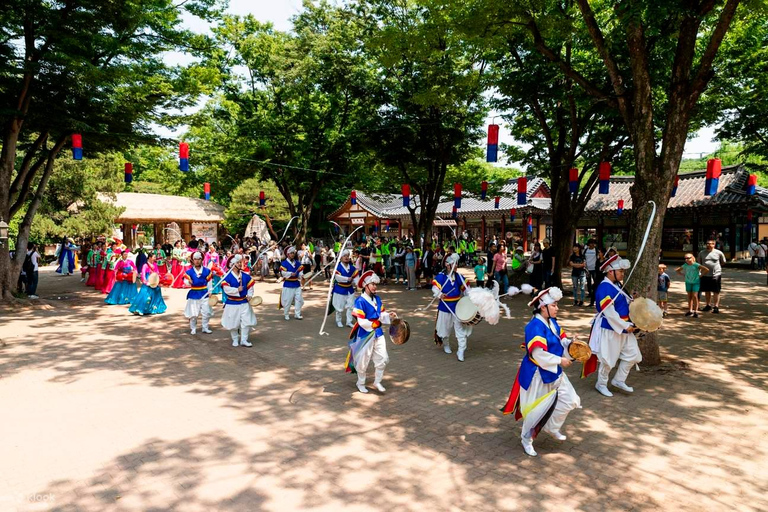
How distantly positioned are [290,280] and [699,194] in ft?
81.7

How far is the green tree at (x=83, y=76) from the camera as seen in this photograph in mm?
12008

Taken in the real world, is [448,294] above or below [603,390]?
above

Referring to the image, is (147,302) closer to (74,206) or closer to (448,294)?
(448,294)

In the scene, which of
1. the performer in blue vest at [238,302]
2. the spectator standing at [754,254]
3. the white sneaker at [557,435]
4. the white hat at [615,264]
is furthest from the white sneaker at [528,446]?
the spectator standing at [754,254]

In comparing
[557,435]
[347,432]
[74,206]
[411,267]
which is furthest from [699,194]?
[74,206]

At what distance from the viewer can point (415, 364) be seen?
845cm

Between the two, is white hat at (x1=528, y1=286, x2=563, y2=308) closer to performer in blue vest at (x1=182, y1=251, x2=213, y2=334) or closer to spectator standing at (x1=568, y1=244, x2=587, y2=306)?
performer in blue vest at (x1=182, y1=251, x2=213, y2=334)

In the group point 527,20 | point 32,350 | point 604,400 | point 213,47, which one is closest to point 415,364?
point 604,400

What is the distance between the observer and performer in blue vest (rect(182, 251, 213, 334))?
34.4 feet

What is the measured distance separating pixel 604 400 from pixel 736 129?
43.2ft

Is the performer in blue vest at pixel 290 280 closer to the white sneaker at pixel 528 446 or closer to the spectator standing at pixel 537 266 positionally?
the spectator standing at pixel 537 266

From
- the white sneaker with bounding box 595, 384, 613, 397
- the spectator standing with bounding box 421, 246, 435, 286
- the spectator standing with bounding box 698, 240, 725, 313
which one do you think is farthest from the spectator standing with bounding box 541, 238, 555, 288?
the white sneaker with bounding box 595, 384, 613, 397

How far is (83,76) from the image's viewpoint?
12.1 meters

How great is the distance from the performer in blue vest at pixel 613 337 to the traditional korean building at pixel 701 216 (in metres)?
17.9
